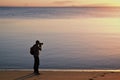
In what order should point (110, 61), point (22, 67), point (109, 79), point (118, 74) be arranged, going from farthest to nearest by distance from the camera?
point (110, 61) → point (22, 67) → point (118, 74) → point (109, 79)

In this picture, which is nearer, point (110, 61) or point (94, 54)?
point (110, 61)

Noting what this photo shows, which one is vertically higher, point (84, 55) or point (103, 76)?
point (84, 55)

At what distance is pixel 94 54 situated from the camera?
2742 centimetres

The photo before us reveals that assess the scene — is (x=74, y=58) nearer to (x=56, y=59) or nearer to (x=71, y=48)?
(x=56, y=59)

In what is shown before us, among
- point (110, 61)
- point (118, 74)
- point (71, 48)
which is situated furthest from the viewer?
point (71, 48)

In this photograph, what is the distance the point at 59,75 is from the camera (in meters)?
19.2

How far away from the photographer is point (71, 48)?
30.0 m

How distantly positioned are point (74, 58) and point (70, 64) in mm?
1989

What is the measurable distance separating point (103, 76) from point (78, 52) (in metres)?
9.35

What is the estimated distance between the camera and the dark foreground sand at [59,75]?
18.5 meters

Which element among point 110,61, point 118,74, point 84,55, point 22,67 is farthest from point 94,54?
point 118,74

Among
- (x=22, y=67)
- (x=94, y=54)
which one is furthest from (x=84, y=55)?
(x=22, y=67)

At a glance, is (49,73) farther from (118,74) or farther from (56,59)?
(56,59)

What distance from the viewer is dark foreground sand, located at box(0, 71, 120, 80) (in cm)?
1848
